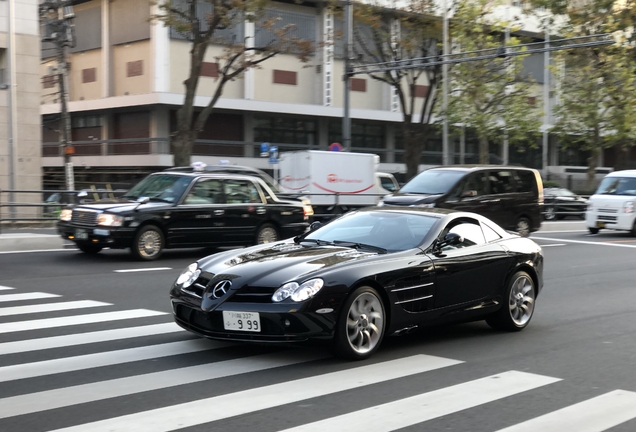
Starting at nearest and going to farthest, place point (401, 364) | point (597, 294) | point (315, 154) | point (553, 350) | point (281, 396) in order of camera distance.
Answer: point (281, 396), point (401, 364), point (553, 350), point (597, 294), point (315, 154)

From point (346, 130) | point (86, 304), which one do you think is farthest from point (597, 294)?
point (346, 130)

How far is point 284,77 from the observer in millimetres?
47875

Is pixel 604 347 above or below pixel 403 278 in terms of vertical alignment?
below

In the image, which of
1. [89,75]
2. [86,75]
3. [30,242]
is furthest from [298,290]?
[86,75]

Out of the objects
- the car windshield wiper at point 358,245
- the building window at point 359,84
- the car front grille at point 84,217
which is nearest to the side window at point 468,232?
the car windshield wiper at point 358,245

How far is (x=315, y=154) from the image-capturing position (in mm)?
29875

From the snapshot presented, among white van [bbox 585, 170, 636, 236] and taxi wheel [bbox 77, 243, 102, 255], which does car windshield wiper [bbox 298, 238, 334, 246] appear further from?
white van [bbox 585, 170, 636, 236]

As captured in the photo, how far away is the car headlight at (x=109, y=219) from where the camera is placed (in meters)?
15.4

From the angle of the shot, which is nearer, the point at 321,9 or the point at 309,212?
the point at 309,212

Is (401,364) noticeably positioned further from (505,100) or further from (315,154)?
(505,100)

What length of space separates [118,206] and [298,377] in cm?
979

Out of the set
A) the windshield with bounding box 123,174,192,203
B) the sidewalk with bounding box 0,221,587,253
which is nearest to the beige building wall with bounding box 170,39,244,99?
the sidewalk with bounding box 0,221,587,253

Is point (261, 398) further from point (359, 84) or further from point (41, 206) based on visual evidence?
point (359, 84)

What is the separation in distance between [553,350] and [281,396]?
3171 millimetres
